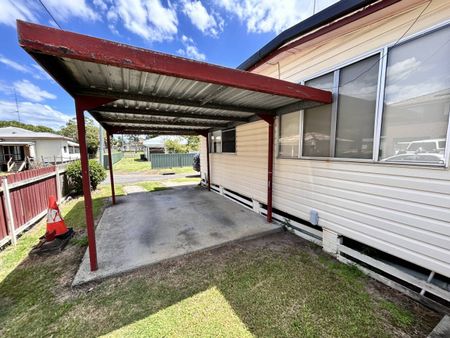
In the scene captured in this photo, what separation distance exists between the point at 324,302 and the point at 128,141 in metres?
95.7

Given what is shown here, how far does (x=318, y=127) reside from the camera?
3.48 metres

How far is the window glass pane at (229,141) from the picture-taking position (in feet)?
21.5

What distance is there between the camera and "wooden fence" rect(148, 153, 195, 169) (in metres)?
17.7

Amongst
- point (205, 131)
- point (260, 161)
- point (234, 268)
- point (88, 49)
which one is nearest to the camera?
point (88, 49)

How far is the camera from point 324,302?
2.32m

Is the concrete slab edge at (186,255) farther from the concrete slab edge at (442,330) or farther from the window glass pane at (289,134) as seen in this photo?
the concrete slab edge at (442,330)

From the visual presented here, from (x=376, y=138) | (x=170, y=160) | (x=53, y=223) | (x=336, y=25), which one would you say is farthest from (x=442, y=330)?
(x=170, y=160)

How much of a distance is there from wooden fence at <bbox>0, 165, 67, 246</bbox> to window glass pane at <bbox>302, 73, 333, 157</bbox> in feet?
19.2

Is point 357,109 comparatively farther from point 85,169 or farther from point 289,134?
point 85,169

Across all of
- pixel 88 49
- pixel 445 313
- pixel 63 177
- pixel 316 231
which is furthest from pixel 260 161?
pixel 63 177

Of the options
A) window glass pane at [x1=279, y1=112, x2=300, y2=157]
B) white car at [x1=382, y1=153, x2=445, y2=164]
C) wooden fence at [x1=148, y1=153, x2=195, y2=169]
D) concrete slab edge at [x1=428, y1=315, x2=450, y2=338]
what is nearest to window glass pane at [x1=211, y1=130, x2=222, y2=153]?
window glass pane at [x1=279, y1=112, x2=300, y2=157]

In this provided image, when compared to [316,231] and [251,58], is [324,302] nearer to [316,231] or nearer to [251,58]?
[316,231]

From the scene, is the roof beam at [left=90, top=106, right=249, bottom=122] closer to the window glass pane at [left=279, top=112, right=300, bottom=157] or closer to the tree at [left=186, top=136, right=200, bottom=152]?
the window glass pane at [left=279, top=112, right=300, bottom=157]

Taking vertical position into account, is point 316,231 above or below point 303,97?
below
